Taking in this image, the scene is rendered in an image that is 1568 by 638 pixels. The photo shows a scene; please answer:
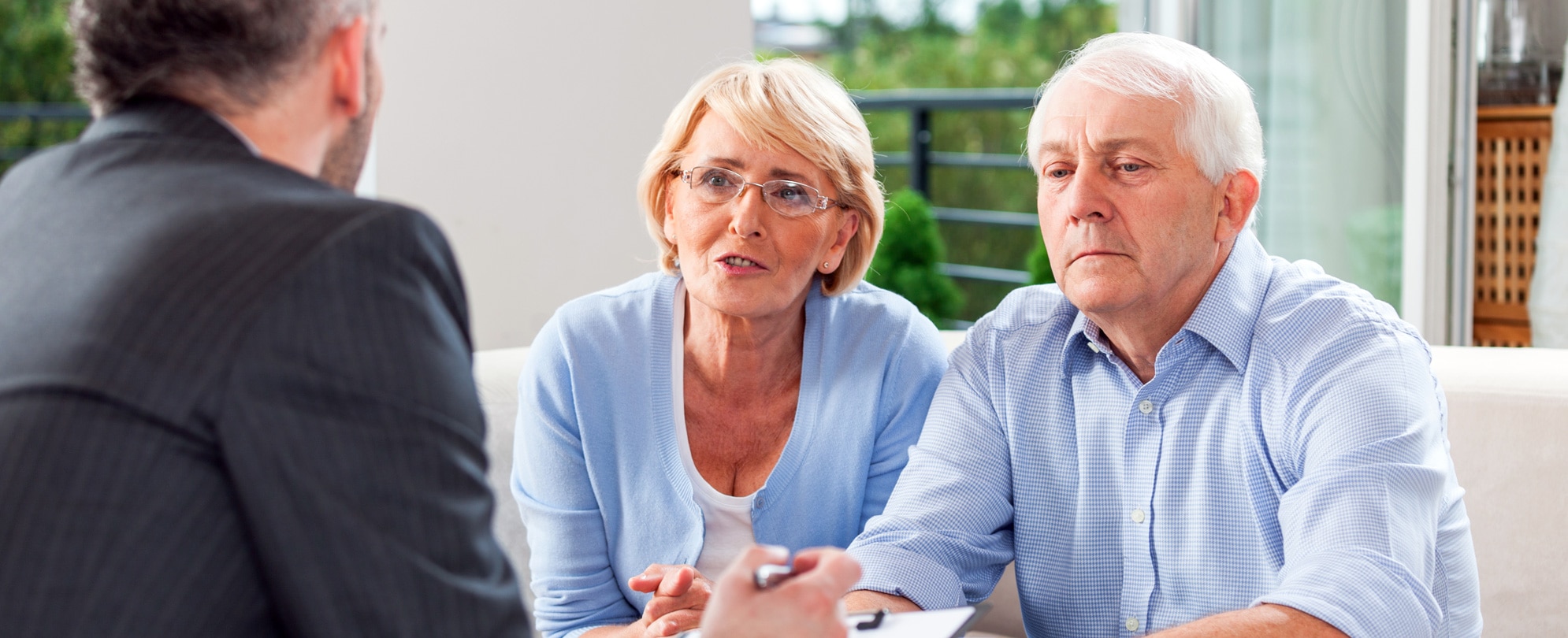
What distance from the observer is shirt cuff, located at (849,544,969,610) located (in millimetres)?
1556

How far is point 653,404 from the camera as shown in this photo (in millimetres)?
1805

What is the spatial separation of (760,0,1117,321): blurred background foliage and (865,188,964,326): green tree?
409cm

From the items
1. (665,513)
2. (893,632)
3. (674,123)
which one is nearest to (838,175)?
(674,123)

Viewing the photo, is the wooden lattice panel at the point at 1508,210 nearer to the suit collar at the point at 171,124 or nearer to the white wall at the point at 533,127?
the white wall at the point at 533,127

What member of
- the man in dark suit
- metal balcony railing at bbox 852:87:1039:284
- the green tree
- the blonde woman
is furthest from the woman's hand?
metal balcony railing at bbox 852:87:1039:284

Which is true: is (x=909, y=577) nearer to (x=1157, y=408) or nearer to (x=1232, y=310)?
(x=1157, y=408)

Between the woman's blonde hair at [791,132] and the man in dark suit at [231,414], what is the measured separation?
1006mm

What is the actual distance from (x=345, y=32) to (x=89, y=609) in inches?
16.0

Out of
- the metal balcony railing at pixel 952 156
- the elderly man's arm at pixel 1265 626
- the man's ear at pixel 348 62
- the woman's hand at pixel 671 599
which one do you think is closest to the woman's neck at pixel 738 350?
the woman's hand at pixel 671 599

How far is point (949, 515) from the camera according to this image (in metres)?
1.64

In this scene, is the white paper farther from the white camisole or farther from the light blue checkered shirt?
the white camisole

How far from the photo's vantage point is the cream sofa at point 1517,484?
1.88m

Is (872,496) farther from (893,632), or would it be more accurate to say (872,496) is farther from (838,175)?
(893,632)

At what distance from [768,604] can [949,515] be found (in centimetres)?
70
